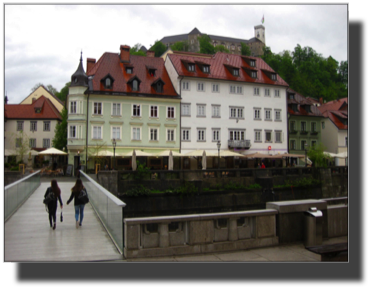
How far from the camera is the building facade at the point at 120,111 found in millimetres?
41375

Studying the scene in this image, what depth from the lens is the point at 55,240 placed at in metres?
9.19

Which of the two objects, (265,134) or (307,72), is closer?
(265,134)

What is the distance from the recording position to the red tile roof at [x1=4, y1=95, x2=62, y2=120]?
51750mm

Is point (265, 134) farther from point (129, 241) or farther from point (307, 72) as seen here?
point (129, 241)

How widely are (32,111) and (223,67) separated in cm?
2999

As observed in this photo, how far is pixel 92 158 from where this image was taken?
38.6 metres

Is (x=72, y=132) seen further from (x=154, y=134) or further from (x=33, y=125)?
(x=33, y=125)

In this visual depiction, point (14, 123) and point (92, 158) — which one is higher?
point (14, 123)

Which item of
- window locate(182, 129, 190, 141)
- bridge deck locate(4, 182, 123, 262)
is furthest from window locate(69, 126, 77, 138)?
bridge deck locate(4, 182, 123, 262)

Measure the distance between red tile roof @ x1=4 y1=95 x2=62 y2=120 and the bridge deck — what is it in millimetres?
43509

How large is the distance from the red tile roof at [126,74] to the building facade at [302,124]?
813 inches

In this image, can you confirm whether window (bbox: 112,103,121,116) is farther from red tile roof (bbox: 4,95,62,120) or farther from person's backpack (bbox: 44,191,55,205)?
person's backpack (bbox: 44,191,55,205)
